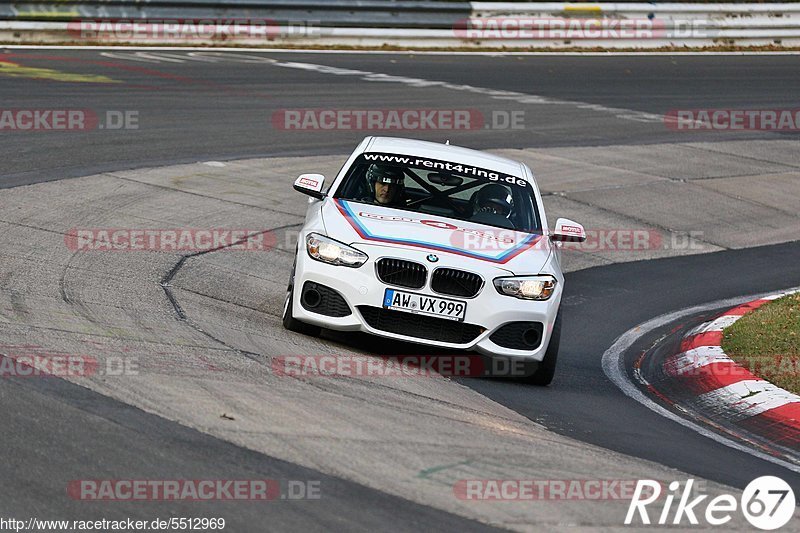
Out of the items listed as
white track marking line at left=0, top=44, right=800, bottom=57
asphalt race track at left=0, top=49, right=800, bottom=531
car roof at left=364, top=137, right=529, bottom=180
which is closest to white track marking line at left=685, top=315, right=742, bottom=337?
asphalt race track at left=0, top=49, right=800, bottom=531

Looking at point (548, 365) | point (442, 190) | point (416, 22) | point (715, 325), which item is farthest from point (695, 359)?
point (416, 22)

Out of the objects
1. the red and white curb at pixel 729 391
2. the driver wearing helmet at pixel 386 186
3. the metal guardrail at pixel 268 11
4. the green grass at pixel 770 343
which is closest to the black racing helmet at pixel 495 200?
the driver wearing helmet at pixel 386 186

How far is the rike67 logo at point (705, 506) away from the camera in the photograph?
216 inches

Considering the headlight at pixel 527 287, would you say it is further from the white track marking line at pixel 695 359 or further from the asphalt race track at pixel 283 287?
the white track marking line at pixel 695 359

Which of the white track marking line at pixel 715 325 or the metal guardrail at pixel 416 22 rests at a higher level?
the metal guardrail at pixel 416 22

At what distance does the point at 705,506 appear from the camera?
18.6 feet

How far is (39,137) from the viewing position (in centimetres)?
1535

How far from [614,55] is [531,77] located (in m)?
5.10

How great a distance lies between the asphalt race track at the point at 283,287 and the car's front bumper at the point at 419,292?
261mm

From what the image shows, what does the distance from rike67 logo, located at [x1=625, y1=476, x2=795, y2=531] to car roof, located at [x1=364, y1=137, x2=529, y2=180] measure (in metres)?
4.00

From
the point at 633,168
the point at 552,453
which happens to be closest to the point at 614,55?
the point at 633,168

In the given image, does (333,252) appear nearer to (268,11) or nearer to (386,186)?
(386,186)

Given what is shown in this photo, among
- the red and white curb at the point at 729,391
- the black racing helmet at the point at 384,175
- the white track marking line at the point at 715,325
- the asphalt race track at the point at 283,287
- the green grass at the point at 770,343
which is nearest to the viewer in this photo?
the asphalt race track at the point at 283,287

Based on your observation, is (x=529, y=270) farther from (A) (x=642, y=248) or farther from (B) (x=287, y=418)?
(A) (x=642, y=248)
